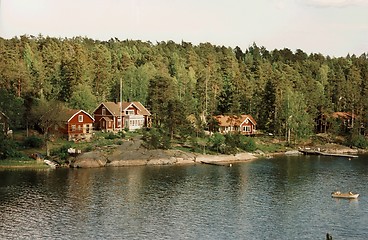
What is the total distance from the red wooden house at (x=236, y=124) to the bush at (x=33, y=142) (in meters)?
32.2

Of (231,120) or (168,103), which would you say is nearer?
(168,103)

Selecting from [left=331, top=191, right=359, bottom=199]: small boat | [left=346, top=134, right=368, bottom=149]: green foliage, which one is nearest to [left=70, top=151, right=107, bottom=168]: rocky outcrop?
[left=331, top=191, right=359, bottom=199]: small boat

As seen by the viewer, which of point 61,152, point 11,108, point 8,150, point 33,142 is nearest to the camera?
point 8,150

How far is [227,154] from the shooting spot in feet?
257

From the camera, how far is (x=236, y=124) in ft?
308

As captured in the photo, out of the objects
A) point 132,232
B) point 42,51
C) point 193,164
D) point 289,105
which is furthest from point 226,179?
point 42,51

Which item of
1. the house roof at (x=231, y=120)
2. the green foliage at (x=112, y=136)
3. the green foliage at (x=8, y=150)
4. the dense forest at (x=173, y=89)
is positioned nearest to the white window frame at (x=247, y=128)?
the house roof at (x=231, y=120)

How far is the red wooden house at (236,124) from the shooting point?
93.8 meters

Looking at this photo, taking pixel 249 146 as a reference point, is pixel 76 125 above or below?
above

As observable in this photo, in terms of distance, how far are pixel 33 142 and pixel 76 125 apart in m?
8.68

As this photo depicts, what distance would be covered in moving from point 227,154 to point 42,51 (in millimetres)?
53506

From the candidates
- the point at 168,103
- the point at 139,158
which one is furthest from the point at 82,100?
the point at 139,158

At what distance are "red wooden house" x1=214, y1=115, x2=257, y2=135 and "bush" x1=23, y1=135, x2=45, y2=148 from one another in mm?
32154

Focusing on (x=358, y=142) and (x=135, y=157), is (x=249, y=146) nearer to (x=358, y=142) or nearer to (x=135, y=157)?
(x=135, y=157)
